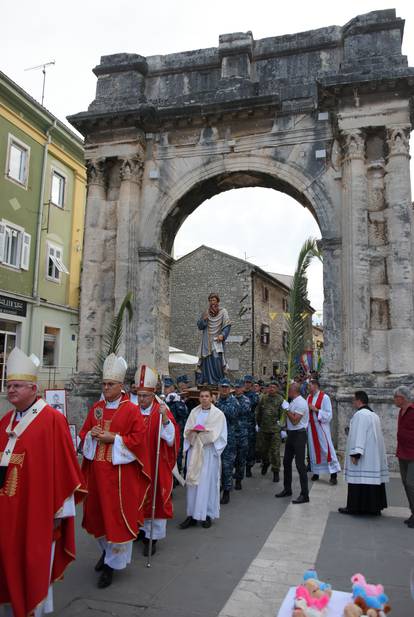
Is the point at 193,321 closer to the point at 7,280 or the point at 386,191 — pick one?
the point at 7,280

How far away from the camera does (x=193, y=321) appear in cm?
2814

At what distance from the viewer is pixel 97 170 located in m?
12.6

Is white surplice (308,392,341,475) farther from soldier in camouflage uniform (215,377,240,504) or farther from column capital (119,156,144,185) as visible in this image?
column capital (119,156,144,185)

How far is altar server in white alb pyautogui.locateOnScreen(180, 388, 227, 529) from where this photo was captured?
6.29 m

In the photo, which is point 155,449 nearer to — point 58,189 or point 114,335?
point 114,335

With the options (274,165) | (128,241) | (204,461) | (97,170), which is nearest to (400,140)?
(274,165)

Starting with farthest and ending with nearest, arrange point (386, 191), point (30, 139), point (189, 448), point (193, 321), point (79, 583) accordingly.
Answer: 1. point (193, 321)
2. point (30, 139)
3. point (386, 191)
4. point (189, 448)
5. point (79, 583)

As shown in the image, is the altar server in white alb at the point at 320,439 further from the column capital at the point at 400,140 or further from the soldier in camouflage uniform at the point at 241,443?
the column capital at the point at 400,140

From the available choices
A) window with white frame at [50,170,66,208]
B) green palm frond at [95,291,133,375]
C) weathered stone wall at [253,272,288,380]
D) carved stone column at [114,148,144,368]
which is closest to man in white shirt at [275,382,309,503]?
green palm frond at [95,291,133,375]

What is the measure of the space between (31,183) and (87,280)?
10.3 meters

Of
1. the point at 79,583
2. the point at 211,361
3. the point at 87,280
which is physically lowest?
the point at 79,583

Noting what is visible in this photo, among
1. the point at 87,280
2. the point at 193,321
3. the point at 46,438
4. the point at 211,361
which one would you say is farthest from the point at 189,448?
the point at 193,321

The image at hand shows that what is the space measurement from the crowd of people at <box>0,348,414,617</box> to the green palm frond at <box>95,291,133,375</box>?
208cm

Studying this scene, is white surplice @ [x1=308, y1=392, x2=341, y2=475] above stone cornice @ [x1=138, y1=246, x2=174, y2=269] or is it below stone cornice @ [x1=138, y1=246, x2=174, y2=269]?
below
